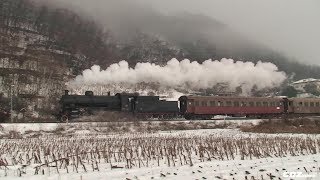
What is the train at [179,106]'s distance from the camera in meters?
49.2

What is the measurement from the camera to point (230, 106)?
54.8 metres

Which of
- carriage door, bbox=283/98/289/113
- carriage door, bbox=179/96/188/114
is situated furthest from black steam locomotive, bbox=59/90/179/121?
carriage door, bbox=283/98/289/113

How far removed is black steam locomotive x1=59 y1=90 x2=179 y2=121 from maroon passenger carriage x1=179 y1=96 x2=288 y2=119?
2.29 metres

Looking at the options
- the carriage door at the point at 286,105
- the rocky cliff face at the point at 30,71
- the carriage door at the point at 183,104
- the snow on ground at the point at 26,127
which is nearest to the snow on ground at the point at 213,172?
the snow on ground at the point at 26,127

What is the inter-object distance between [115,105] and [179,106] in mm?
9318

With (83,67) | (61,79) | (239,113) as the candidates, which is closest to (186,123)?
(239,113)

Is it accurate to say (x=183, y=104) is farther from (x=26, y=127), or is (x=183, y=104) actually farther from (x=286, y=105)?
(x=26, y=127)

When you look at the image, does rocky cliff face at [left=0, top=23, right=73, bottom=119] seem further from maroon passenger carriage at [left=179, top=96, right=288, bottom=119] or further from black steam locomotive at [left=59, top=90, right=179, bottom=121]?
maroon passenger carriage at [left=179, top=96, right=288, bottom=119]

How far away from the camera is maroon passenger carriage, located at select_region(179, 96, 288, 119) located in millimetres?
52844

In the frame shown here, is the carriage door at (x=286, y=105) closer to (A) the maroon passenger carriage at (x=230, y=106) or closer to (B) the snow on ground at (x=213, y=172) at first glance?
(A) the maroon passenger carriage at (x=230, y=106)

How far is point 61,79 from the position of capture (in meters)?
152

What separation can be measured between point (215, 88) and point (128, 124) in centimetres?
6448

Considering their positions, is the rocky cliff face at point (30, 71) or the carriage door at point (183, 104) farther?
the rocky cliff face at point (30, 71)

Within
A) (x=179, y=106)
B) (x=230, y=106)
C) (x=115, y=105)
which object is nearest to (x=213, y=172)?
(x=115, y=105)
